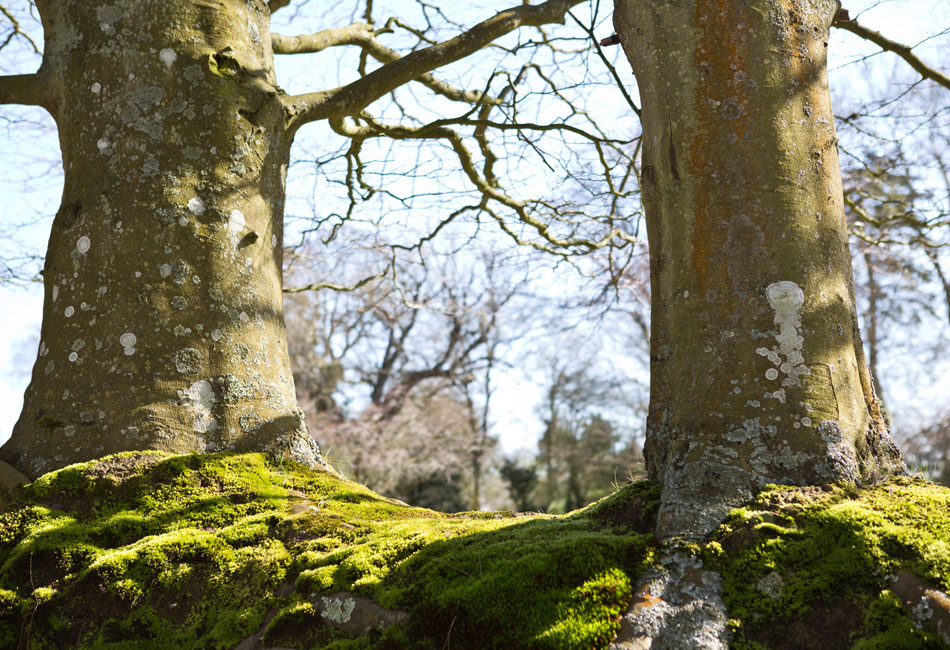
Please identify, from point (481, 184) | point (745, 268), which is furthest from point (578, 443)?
point (745, 268)

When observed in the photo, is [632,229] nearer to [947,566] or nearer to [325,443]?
[947,566]

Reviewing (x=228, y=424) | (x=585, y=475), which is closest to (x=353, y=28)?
(x=228, y=424)

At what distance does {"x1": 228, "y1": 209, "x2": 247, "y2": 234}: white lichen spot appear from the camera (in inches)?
133

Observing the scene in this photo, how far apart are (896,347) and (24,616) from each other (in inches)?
747

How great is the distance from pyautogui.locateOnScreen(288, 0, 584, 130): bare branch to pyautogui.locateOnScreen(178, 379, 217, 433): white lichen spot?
5.40ft

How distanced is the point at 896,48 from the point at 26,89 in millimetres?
5154

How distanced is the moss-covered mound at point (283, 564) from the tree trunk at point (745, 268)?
34 cm

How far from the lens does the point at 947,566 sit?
1.80m

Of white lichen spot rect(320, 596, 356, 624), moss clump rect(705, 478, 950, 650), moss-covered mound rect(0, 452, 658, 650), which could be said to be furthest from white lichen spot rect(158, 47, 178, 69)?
moss clump rect(705, 478, 950, 650)

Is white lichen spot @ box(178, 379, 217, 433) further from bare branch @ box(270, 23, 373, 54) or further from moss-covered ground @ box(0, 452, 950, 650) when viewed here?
bare branch @ box(270, 23, 373, 54)

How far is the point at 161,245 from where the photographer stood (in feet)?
10.5

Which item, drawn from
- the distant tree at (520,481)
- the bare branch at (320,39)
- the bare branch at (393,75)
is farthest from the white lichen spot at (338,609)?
the distant tree at (520,481)

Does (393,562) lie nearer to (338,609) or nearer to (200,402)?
(338,609)

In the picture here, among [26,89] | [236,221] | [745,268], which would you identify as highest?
[26,89]
